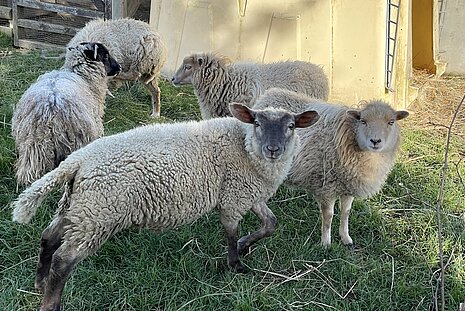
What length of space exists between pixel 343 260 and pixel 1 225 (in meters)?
2.32

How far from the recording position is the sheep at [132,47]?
632cm

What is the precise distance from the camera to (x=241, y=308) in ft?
11.7

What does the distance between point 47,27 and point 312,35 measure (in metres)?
3.95

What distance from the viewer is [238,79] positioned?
5934mm

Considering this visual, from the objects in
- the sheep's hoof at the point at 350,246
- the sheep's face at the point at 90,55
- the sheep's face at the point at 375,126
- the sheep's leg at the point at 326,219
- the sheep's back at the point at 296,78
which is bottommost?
the sheep's hoof at the point at 350,246

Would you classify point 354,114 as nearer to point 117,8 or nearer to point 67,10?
point 117,8

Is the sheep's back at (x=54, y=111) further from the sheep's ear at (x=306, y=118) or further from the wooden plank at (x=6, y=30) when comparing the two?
the wooden plank at (x=6, y=30)

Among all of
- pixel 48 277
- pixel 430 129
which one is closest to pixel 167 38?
pixel 430 129

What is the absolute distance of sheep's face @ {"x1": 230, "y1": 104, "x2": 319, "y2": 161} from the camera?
3.70 meters

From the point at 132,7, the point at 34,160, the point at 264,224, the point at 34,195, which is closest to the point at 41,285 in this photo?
the point at 34,195

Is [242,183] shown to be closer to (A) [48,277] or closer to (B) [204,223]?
(B) [204,223]

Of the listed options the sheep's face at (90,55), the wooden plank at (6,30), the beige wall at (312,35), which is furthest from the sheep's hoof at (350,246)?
the wooden plank at (6,30)

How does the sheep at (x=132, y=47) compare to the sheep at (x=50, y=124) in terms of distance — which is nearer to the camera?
the sheep at (x=50, y=124)

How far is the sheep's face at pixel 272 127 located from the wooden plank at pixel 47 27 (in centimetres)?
550
